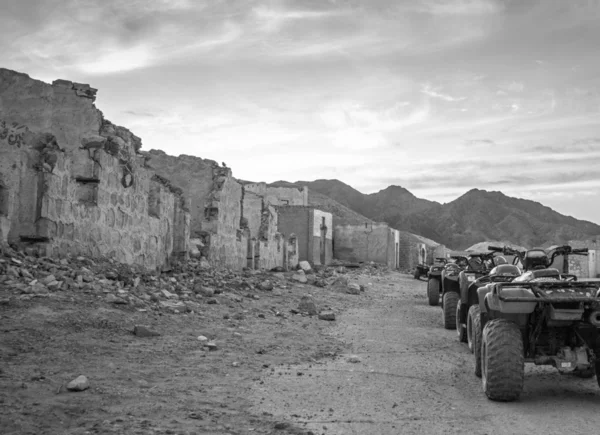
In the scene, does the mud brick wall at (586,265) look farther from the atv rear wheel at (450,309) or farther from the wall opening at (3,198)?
the wall opening at (3,198)

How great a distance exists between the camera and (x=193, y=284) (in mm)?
12234

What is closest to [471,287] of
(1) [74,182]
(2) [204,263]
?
(1) [74,182]

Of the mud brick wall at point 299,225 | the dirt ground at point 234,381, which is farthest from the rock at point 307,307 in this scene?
the mud brick wall at point 299,225

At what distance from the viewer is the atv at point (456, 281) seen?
9.95 meters

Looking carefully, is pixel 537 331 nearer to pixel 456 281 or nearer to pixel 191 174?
pixel 456 281

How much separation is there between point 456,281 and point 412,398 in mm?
6646

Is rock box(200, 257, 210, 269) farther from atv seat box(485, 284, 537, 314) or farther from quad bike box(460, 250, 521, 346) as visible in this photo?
atv seat box(485, 284, 537, 314)

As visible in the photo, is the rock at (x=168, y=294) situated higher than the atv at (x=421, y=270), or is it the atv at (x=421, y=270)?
Answer: the rock at (x=168, y=294)

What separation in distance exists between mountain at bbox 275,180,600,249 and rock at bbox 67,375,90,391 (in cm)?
8785

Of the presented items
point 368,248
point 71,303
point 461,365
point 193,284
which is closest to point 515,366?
point 461,365

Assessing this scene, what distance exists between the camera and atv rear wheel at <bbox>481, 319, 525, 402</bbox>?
532 cm

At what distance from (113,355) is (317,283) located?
12.8m

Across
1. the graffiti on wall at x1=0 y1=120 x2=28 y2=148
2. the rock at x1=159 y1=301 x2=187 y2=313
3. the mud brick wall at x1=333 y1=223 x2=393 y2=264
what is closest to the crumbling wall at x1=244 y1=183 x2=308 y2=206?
the mud brick wall at x1=333 y1=223 x2=393 y2=264

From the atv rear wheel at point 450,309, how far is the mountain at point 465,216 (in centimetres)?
8056
